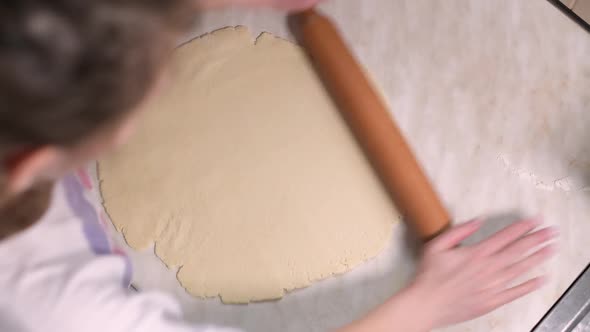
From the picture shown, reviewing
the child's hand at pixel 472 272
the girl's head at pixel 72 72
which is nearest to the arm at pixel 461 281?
the child's hand at pixel 472 272

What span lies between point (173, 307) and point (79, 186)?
192 millimetres

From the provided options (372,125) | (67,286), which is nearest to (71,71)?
(67,286)

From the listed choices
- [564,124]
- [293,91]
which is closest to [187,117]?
[293,91]

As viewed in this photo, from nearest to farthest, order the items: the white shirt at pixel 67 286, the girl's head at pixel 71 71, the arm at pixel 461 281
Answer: the girl's head at pixel 71 71
the white shirt at pixel 67 286
the arm at pixel 461 281

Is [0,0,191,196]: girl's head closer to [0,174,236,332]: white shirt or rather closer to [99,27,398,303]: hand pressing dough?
[0,174,236,332]: white shirt

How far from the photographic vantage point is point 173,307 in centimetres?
63

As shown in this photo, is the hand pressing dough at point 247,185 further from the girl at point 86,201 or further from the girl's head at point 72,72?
the girl's head at point 72,72

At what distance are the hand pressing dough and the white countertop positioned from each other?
34 millimetres

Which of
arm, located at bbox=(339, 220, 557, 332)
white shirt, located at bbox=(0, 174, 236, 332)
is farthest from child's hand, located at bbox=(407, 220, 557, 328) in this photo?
A: white shirt, located at bbox=(0, 174, 236, 332)

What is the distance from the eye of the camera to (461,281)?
0.67 m

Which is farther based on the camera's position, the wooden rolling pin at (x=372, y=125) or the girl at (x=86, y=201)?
the wooden rolling pin at (x=372, y=125)

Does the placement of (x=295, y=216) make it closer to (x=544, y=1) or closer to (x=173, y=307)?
(x=173, y=307)

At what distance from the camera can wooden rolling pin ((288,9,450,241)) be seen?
2.36ft

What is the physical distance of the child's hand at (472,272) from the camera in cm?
67
